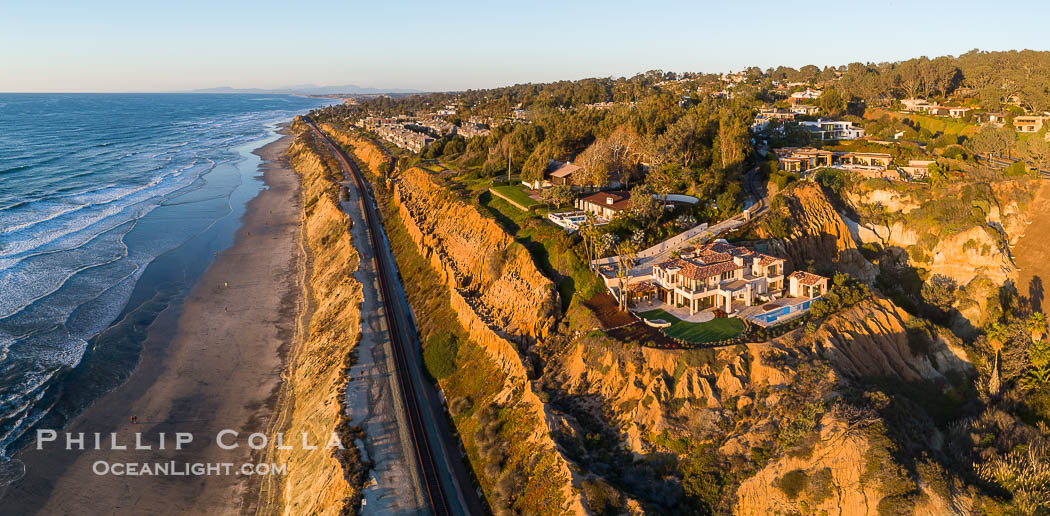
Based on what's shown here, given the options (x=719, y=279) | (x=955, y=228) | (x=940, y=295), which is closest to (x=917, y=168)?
(x=955, y=228)

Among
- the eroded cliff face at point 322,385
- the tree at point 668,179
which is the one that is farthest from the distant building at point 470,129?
the tree at point 668,179

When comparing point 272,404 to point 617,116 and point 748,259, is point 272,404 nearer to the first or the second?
point 748,259

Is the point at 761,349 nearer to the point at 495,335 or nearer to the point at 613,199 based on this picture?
the point at 495,335

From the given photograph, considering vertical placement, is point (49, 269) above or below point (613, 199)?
below

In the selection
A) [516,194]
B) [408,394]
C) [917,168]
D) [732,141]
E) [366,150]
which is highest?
[732,141]

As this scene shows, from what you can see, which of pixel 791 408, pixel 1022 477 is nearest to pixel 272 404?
pixel 791 408

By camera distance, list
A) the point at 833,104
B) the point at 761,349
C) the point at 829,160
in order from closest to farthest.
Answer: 1. the point at 761,349
2. the point at 829,160
3. the point at 833,104

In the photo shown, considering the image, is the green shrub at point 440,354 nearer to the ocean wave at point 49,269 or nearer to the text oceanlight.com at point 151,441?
the text oceanlight.com at point 151,441
